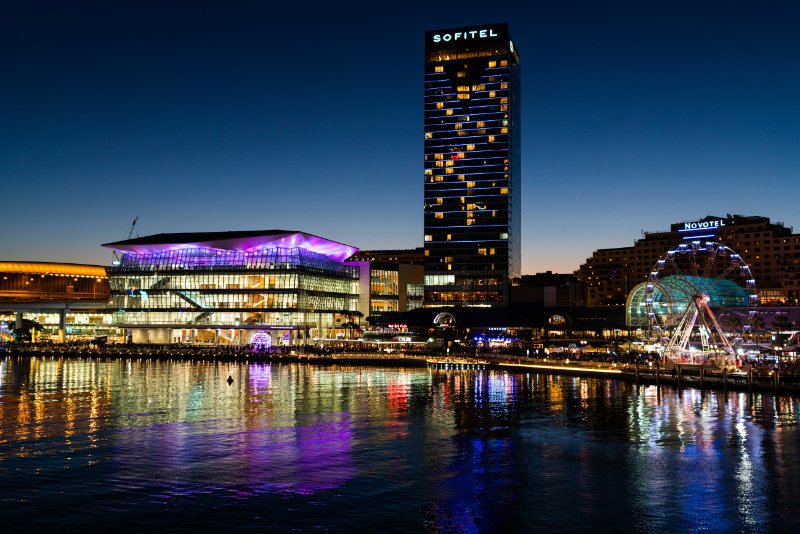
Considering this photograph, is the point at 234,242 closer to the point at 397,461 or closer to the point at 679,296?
the point at 679,296

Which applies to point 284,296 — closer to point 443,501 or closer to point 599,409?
point 599,409

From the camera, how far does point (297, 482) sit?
39062mm

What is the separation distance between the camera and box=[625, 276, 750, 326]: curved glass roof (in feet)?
377

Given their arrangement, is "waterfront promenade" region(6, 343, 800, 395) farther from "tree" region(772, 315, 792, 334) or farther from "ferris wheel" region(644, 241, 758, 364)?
"tree" region(772, 315, 792, 334)

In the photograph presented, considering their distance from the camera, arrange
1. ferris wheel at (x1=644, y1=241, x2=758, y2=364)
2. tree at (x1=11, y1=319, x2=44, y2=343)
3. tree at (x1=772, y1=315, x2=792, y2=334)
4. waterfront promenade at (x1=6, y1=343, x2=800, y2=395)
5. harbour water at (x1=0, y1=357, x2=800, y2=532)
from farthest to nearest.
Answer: tree at (x1=11, y1=319, x2=44, y2=343) < tree at (x1=772, y1=315, x2=792, y2=334) < ferris wheel at (x1=644, y1=241, x2=758, y2=364) < waterfront promenade at (x1=6, y1=343, x2=800, y2=395) < harbour water at (x1=0, y1=357, x2=800, y2=532)

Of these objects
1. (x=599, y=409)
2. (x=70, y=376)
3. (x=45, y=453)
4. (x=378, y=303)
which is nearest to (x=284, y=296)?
(x=378, y=303)

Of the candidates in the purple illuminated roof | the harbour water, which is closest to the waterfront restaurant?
the purple illuminated roof

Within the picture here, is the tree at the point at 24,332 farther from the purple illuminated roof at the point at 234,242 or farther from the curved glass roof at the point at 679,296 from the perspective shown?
the curved glass roof at the point at 679,296

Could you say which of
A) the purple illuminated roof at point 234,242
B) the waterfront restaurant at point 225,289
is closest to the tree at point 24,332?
the waterfront restaurant at point 225,289

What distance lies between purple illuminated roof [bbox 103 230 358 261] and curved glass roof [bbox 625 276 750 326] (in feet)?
220

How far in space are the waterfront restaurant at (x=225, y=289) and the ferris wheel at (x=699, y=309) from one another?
7244 centimetres

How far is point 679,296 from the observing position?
12262 centimetres

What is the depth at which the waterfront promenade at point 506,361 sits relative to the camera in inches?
3243

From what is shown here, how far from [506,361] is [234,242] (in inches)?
2679
